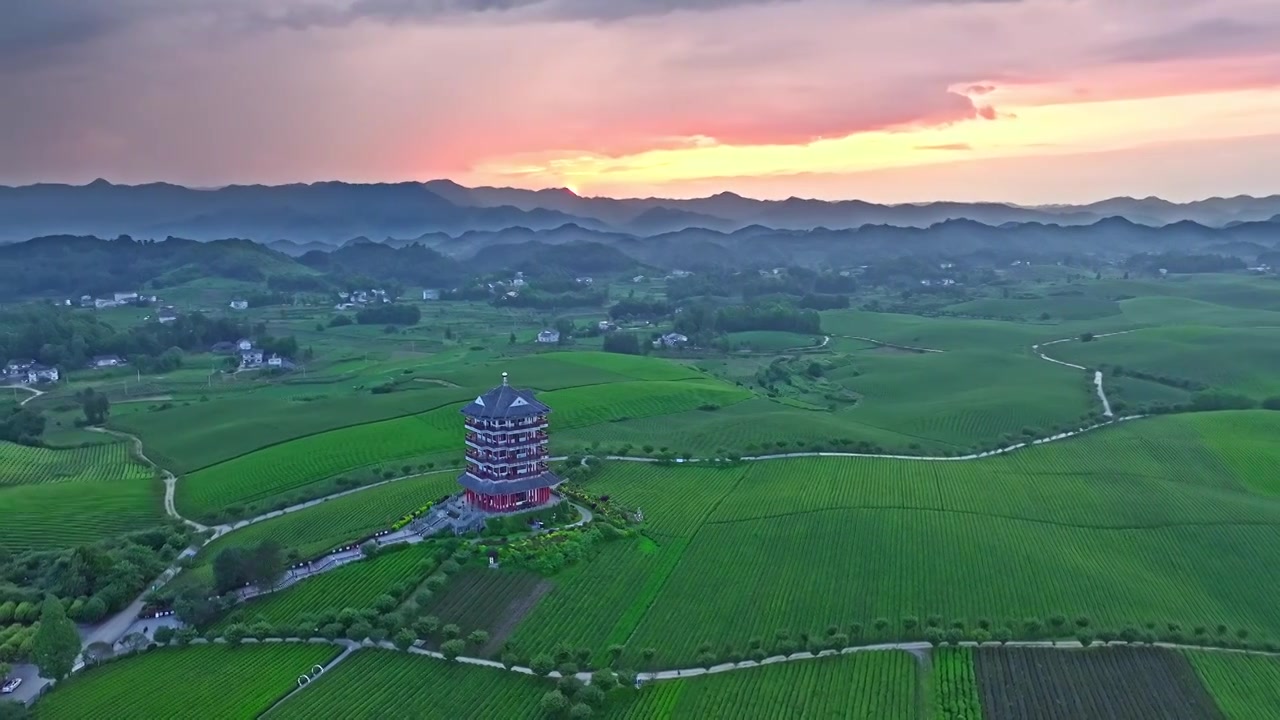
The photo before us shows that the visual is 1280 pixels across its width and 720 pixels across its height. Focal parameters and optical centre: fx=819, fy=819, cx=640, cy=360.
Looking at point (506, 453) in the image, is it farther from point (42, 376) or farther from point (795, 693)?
point (42, 376)

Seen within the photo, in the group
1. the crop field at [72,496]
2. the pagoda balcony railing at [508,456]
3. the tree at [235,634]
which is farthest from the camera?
the crop field at [72,496]

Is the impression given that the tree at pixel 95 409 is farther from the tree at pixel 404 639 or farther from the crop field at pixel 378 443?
the tree at pixel 404 639

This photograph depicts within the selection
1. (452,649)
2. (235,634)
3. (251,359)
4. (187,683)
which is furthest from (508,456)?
(251,359)

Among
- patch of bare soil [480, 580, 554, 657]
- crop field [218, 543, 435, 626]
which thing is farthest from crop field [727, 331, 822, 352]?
crop field [218, 543, 435, 626]

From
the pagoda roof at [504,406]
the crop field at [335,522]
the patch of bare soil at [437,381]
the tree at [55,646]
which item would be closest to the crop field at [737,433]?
the crop field at [335,522]

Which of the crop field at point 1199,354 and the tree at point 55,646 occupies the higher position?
the crop field at point 1199,354

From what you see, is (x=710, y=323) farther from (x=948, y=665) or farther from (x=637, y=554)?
(x=948, y=665)
